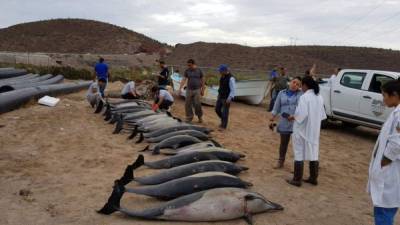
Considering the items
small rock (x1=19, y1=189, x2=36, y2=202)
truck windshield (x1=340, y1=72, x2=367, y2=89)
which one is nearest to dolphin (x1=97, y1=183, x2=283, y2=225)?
small rock (x1=19, y1=189, x2=36, y2=202)

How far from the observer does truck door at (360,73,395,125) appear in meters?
12.0

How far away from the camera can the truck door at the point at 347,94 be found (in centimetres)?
1275

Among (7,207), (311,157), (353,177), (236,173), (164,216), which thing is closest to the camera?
(164,216)

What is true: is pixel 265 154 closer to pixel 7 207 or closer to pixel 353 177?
pixel 353 177

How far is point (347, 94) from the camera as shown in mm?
13023

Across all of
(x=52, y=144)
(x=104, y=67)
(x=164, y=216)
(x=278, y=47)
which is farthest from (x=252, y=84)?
(x=278, y=47)

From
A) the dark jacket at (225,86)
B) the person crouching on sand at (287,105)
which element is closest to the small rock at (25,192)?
the person crouching on sand at (287,105)

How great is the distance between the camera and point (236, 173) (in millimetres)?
7723

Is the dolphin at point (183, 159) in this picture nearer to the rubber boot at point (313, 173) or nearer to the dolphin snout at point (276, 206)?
the rubber boot at point (313, 173)

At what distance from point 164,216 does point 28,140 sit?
5744 millimetres

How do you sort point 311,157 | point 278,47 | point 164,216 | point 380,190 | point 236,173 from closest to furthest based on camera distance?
point 380,190, point 164,216, point 311,157, point 236,173, point 278,47

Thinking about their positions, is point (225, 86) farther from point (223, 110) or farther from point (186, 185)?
point (186, 185)

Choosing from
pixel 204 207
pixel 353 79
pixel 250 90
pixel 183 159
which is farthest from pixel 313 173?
pixel 250 90

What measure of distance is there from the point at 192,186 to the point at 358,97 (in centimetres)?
796
